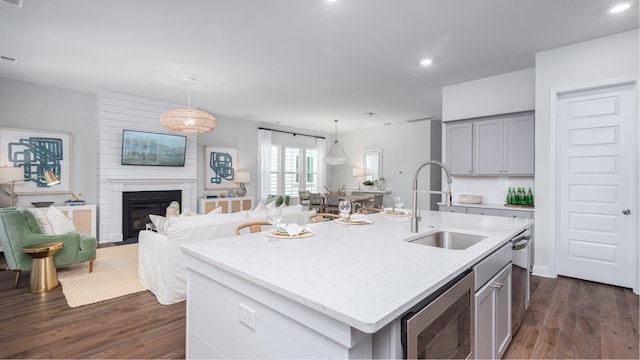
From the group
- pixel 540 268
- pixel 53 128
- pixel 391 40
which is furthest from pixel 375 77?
pixel 53 128

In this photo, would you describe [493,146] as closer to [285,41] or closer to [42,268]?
[285,41]

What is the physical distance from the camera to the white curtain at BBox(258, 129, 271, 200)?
8.48 m

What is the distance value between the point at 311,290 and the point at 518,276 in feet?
6.29

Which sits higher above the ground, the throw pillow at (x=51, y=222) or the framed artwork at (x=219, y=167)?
the framed artwork at (x=219, y=167)

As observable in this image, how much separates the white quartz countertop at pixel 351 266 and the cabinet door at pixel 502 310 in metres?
0.23

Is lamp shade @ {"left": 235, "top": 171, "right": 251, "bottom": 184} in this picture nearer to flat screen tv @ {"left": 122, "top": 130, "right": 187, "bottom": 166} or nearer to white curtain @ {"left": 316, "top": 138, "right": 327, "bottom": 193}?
flat screen tv @ {"left": 122, "top": 130, "right": 187, "bottom": 166}

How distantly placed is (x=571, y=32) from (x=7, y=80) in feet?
26.1

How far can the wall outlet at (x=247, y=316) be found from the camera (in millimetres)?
1242

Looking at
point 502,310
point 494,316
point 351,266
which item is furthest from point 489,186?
point 351,266

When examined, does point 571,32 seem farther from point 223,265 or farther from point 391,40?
point 223,265

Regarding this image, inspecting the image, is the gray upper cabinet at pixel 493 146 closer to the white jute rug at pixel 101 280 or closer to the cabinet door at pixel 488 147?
the cabinet door at pixel 488 147

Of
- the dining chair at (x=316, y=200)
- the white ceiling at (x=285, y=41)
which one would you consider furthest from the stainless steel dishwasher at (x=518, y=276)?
the dining chair at (x=316, y=200)

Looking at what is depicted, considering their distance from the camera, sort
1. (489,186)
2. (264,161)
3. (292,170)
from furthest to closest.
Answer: (292,170) < (264,161) < (489,186)

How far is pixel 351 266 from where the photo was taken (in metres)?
1.31
